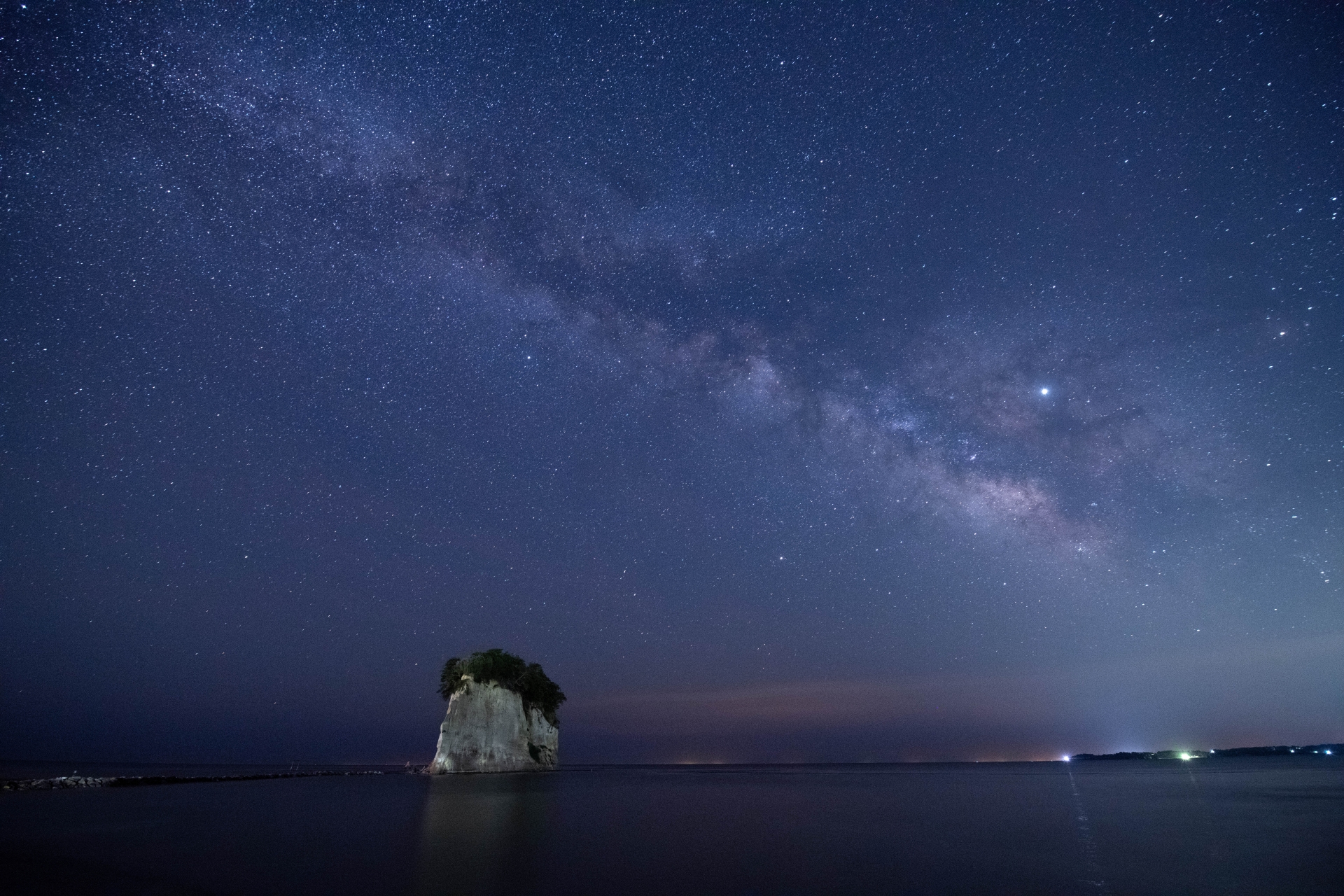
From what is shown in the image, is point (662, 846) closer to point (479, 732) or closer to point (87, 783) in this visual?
point (87, 783)

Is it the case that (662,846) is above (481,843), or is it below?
below

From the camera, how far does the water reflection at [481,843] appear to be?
17078 millimetres

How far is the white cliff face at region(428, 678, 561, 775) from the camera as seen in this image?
87000 millimetres

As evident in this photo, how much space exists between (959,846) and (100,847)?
32073 millimetres

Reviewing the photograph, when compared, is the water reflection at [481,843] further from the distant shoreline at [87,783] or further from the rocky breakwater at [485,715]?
the rocky breakwater at [485,715]

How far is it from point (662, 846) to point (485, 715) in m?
72.1

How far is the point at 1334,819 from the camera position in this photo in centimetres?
3369

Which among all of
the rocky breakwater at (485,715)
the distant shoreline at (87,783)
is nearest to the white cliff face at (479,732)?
the rocky breakwater at (485,715)

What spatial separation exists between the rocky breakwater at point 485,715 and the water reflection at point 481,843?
39817 mm

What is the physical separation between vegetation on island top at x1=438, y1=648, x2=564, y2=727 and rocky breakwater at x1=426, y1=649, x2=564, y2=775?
0.10 meters

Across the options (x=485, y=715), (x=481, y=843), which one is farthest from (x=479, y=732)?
(x=481, y=843)

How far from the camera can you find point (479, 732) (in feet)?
289

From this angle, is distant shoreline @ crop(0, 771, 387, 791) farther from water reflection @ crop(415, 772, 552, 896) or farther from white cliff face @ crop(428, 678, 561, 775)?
water reflection @ crop(415, 772, 552, 896)

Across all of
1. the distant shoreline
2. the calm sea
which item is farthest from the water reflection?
the distant shoreline
